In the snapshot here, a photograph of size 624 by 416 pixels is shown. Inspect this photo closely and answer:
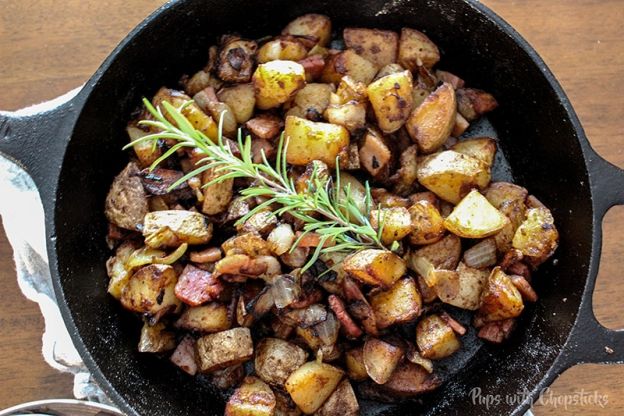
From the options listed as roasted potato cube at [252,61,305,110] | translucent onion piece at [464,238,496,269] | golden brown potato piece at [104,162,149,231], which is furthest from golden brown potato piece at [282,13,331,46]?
translucent onion piece at [464,238,496,269]

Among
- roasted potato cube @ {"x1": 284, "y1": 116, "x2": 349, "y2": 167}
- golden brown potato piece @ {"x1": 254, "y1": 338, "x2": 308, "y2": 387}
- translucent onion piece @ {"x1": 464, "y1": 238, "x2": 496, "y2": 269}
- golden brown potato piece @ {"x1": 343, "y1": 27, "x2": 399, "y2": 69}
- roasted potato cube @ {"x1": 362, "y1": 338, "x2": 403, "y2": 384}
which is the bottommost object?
golden brown potato piece @ {"x1": 254, "y1": 338, "x2": 308, "y2": 387}

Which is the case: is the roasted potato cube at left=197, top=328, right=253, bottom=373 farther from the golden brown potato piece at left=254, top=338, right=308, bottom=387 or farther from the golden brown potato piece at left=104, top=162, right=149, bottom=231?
the golden brown potato piece at left=104, top=162, right=149, bottom=231

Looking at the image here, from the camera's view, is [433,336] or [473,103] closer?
[433,336]


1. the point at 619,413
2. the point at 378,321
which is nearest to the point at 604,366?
the point at 619,413

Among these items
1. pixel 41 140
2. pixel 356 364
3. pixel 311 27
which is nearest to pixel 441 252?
pixel 356 364

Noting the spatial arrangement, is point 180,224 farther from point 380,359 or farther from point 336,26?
point 336,26

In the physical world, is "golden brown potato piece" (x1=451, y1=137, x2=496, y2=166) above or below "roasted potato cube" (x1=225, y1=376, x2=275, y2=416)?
above
